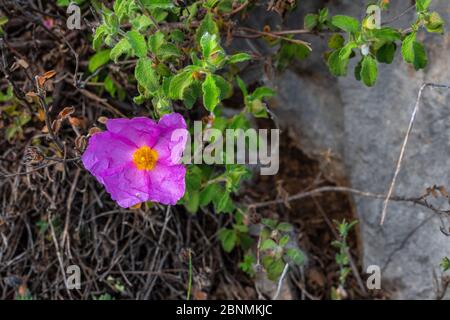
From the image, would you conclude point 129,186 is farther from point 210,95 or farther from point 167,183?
point 210,95

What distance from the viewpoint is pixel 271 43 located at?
2285 mm

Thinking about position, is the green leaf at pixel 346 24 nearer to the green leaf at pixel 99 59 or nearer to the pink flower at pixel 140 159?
the pink flower at pixel 140 159

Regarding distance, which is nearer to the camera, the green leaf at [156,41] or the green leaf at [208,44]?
the green leaf at [208,44]

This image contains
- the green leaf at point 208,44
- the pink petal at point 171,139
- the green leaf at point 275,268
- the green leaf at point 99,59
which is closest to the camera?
the green leaf at point 208,44

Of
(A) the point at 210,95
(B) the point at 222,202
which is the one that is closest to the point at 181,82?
(A) the point at 210,95

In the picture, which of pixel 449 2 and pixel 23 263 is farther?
pixel 23 263

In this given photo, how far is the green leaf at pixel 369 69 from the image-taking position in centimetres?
193

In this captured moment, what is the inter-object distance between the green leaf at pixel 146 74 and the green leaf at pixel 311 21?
2.23 feet

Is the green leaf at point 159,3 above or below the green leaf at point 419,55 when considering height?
above

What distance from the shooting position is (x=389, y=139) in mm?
2330

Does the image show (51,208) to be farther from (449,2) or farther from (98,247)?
(449,2)

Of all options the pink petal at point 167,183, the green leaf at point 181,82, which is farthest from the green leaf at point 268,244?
the green leaf at point 181,82

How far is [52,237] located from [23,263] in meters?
0.19
